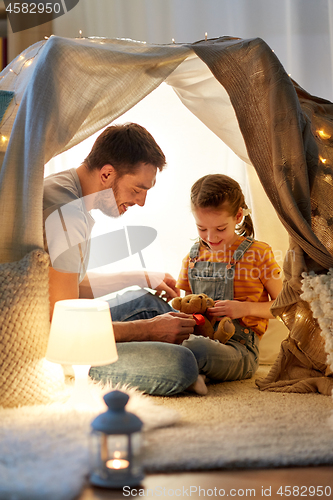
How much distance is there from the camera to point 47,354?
3.90 feet

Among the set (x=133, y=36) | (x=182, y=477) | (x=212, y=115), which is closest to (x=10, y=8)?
(x=133, y=36)

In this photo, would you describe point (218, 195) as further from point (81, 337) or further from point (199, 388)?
point (81, 337)

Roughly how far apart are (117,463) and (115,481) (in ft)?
0.10

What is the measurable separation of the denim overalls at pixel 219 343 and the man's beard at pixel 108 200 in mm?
455

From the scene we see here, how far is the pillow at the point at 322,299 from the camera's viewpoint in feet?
4.22

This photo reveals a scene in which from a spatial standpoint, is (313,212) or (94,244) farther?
(94,244)

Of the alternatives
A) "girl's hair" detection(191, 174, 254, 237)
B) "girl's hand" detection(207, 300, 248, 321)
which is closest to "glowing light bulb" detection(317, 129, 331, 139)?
"girl's hair" detection(191, 174, 254, 237)

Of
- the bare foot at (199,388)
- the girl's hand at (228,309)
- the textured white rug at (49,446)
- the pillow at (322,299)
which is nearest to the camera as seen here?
the textured white rug at (49,446)

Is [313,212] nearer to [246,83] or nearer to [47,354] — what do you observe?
[246,83]

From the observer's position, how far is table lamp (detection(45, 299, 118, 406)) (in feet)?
3.77

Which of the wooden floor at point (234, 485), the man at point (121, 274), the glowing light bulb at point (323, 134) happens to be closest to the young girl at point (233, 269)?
the man at point (121, 274)

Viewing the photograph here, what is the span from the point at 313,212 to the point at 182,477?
0.92 metres

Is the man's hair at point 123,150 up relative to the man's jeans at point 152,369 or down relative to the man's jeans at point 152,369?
up

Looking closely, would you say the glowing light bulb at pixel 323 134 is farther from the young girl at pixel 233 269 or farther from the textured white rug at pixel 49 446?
the textured white rug at pixel 49 446
